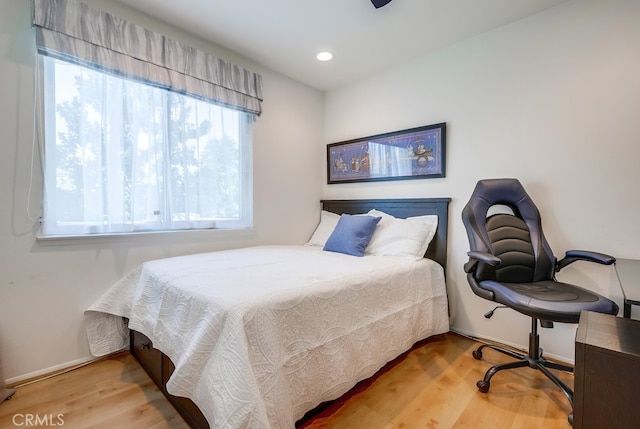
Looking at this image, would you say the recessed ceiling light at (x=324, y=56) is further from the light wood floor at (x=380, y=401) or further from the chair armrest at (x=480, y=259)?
the light wood floor at (x=380, y=401)

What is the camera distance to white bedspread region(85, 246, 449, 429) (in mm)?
1090

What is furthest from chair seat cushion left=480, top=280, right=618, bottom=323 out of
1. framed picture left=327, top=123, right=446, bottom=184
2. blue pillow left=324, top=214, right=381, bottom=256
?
framed picture left=327, top=123, right=446, bottom=184

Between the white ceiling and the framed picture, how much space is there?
706 millimetres

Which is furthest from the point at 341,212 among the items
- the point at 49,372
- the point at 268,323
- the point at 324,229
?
the point at 49,372

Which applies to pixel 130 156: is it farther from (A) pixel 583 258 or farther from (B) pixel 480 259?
(A) pixel 583 258

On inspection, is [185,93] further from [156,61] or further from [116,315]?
[116,315]

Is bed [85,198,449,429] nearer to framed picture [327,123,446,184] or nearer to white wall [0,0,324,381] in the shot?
white wall [0,0,324,381]

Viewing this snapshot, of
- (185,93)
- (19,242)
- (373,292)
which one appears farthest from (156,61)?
(373,292)

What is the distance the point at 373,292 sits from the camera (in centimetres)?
171

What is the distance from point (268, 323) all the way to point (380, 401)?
0.86 meters

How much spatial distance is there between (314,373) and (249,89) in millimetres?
2353

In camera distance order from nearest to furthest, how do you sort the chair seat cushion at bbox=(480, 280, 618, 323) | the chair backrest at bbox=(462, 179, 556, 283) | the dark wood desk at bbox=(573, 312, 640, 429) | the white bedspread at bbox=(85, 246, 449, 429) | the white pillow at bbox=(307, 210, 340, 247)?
the dark wood desk at bbox=(573, 312, 640, 429), the white bedspread at bbox=(85, 246, 449, 429), the chair seat cushion at bbox=(480, 280, 618, 323), the chair backrest at bbox=(462, 179, 556, 283), the white pillow at bbox=(307, 210, 340, 247)

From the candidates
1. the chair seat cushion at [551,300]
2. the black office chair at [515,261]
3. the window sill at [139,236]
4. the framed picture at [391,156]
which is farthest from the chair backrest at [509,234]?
the window sill at [139,236]

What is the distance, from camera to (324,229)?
312cm
